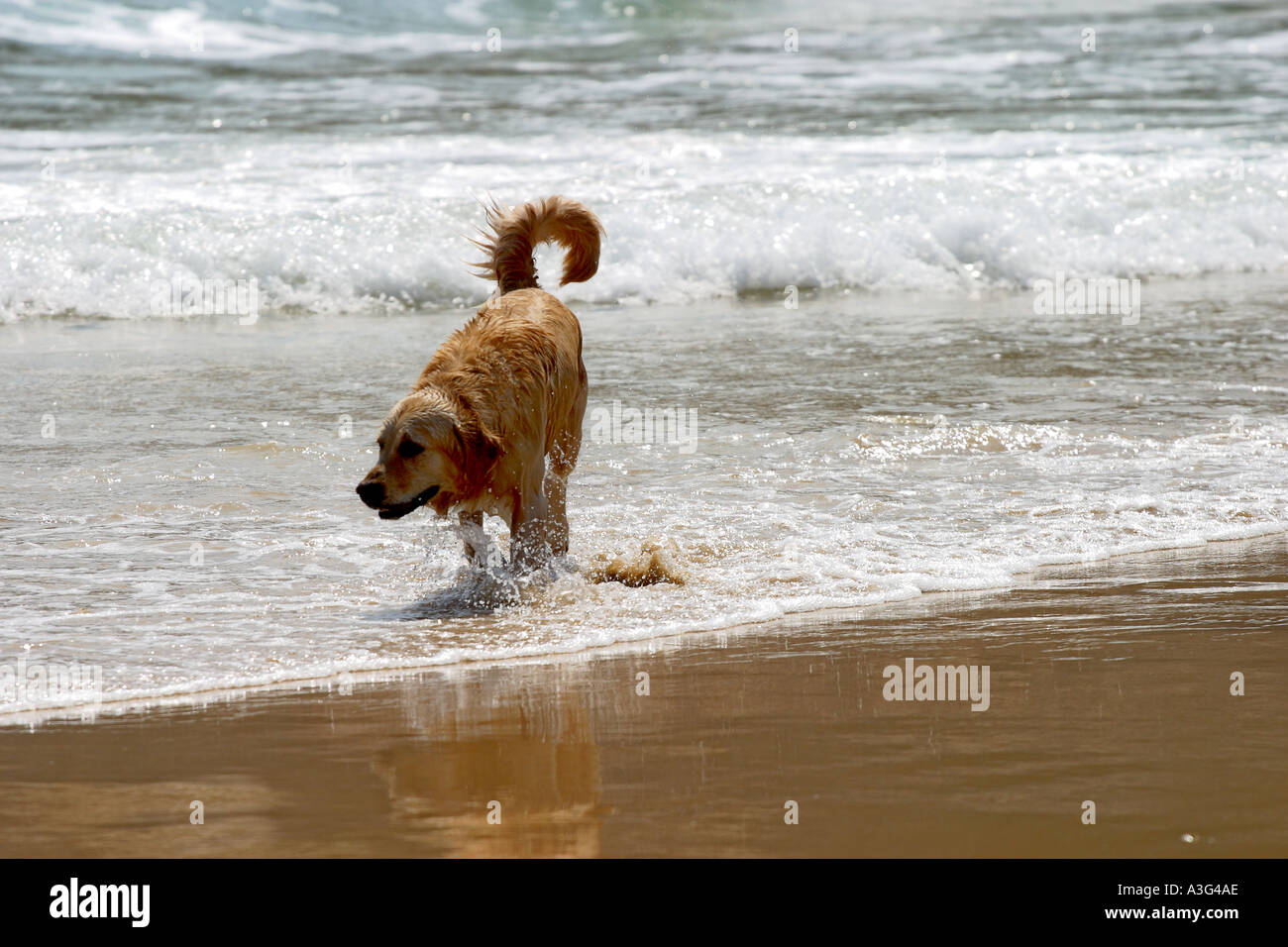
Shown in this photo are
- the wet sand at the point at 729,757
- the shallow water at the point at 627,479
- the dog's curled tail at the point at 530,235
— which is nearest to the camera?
the wet sand at the point at 729,757

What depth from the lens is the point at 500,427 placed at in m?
5.99

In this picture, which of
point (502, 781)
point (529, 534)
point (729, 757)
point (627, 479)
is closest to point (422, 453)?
point (529, 534)

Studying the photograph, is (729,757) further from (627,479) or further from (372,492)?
(627,479)

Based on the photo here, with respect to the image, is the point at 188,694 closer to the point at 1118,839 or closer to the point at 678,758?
the point at 678,758

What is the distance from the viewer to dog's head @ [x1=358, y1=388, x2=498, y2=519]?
220 inches

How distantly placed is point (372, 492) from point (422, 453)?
0.85 ft

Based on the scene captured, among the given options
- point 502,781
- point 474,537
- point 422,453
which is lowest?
point 502,781

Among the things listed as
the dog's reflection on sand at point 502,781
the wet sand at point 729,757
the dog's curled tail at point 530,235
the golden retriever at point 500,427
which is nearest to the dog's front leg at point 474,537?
the golden retriever at point 500,427

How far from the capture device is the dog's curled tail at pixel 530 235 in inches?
286

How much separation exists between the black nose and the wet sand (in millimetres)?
748

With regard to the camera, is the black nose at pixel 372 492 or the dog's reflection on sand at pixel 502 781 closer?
the dog's reflection on sand at pixel 502 781

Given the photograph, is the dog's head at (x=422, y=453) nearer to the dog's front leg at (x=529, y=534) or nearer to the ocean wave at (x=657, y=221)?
the dog's front leg at (x=529, y=534)

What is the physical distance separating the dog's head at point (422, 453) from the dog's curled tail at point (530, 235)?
1612 millimetres

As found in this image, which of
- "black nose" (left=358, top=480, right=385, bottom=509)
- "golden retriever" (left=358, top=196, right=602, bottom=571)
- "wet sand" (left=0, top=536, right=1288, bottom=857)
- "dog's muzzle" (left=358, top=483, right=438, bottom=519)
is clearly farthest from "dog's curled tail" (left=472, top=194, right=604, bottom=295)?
"wet sand" (left=0, top=536, right=1288, bottom=857)
